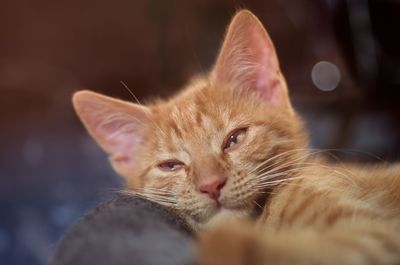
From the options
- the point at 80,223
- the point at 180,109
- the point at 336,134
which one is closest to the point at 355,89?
the point at 336,134

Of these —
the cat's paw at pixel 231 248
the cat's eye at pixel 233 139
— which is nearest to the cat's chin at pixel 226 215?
the cat's eye at pixel 233 139

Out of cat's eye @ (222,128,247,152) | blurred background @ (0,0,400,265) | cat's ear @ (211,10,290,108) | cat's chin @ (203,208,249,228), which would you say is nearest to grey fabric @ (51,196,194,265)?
cat's chin @ (203,208,249,228)

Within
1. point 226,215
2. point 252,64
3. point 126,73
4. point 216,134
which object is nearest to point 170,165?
point 216,134

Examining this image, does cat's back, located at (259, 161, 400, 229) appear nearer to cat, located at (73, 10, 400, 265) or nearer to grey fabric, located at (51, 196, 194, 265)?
cat, located at (73, 10, 400, 265)

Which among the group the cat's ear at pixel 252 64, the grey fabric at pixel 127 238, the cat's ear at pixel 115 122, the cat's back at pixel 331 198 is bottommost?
the grey fabric at pixel 127 238

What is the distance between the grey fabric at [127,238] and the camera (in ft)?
2.83

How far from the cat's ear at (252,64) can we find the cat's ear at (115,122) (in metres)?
0.25

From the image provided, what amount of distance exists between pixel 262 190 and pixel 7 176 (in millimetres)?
2157

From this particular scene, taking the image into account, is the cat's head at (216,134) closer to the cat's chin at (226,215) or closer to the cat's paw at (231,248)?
the cat's chin at (226,215)

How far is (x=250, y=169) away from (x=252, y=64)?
1.17 feet

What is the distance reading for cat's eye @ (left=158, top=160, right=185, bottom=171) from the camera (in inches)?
50.2

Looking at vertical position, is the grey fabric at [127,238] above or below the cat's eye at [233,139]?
below

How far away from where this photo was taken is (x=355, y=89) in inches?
98.7

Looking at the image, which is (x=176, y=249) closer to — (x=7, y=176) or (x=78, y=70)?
(x=7, y=176)
